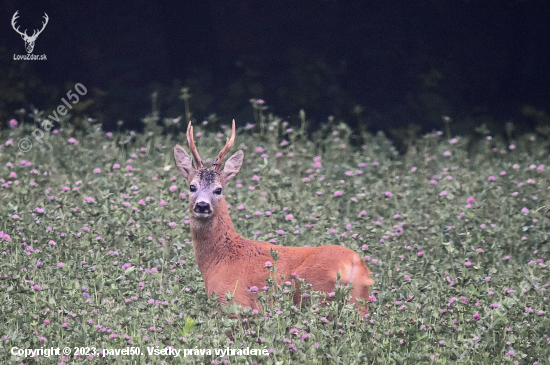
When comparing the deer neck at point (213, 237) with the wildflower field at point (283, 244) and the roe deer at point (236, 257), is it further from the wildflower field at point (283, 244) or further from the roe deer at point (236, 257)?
the wildflower field at point (283, 244)

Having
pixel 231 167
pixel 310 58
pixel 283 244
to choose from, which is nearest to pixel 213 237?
pixel 231 167

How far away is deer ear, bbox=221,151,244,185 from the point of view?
5.80 m

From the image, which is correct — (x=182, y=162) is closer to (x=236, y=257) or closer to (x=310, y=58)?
(x=236, y=257)

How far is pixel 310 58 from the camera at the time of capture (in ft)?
37.7

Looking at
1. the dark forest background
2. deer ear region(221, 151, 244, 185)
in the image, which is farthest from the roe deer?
the dark forest background

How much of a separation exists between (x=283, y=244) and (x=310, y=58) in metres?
5.46

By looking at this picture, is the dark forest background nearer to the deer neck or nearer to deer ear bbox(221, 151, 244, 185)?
deer ear bbox(221, 151, 244, 185)

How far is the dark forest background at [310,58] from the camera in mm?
11234

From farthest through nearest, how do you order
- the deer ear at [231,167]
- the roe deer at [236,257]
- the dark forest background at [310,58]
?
the dark forest background at [310,58]
the deer ear at [231,167]
the roe deer at [236,257]

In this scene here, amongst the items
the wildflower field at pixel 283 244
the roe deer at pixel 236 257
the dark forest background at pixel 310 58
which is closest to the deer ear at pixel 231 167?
the roe deer at pixel 236 257

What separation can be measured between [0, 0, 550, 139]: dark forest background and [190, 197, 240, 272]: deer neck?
528cm

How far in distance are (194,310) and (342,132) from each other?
19.9 feet

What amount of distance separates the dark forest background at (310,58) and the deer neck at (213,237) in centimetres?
528

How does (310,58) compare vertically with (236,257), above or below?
above
